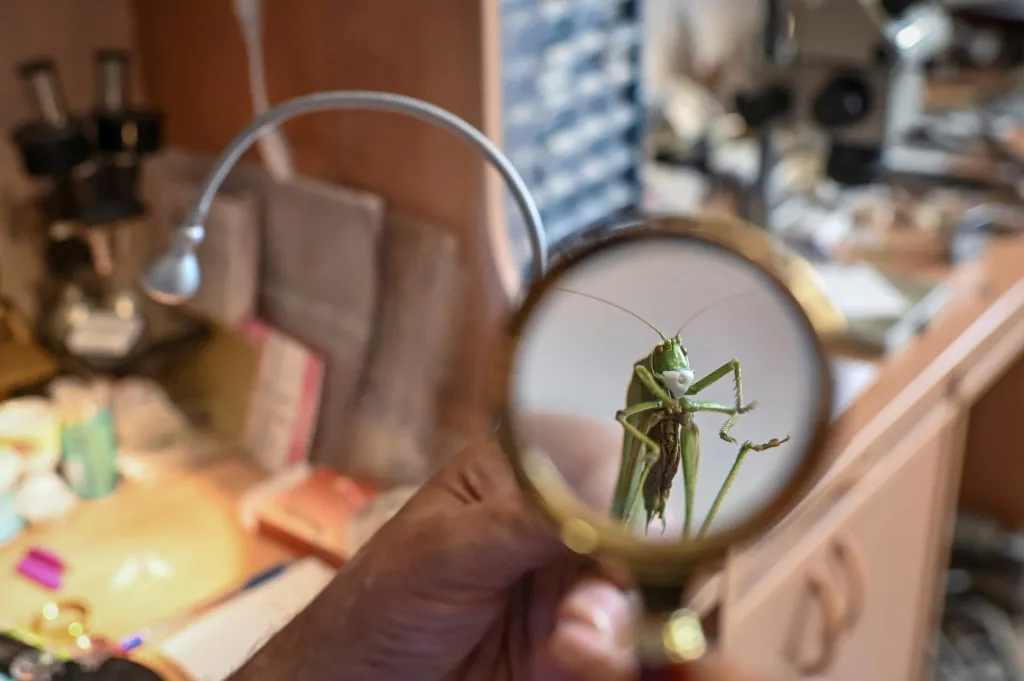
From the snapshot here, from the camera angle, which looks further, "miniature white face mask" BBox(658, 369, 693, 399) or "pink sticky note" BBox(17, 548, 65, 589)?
"pink sticky note" BBox(17, 548, 65, 589)

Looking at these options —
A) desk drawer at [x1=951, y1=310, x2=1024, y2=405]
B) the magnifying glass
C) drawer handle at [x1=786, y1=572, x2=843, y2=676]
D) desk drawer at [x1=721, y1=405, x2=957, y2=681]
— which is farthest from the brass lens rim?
desk drawer at [x1=951, y1=310, x2=1024, y2=405]

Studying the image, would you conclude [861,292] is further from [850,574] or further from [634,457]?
[634,457]

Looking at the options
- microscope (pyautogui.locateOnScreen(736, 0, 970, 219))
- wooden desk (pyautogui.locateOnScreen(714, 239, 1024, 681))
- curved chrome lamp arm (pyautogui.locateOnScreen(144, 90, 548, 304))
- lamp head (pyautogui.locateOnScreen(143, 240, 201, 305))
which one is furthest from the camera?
microscope (pyautogui.locateOnScreen(736, 0, 970, 219))

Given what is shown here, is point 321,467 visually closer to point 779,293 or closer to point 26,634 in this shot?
point 26,634

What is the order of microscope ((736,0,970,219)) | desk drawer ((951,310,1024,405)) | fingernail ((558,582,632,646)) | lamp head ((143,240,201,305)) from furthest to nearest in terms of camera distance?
microscope ((736,0,970,219)) < desk drawer ((951,310,1024,405)) < lamp head ((143,240,201,305)) < fingernail ((558,582,632,646))

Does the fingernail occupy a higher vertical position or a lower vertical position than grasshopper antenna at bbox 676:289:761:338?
lower

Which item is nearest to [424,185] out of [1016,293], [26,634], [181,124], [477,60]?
[477,60]

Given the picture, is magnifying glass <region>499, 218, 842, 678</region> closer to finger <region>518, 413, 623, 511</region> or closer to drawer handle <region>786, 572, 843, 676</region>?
finger <region>518, 413, 623, 511</region>

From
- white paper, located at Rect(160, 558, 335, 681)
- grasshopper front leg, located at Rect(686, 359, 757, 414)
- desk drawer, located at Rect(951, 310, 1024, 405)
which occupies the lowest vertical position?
desk drawer, located at Rect(951, 310, 1024, 405)
